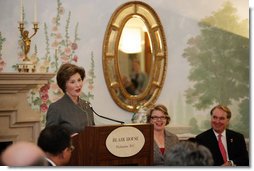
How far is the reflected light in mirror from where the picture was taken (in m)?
3.73

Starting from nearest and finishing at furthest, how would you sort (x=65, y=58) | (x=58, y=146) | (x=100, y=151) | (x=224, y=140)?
(x=58, y=146)
(x=100, y=151)
(x=65, y=58)
(x=224, y=140)

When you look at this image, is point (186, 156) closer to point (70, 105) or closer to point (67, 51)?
point (70, 105)

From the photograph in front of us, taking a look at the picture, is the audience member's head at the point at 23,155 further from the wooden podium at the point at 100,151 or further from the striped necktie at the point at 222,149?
the striped necktie at the point at 222,149

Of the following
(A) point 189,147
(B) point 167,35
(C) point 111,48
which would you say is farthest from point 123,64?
(A) point 189,147

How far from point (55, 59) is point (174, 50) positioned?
81cm

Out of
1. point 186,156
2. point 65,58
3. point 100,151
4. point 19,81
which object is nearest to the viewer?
point 186,156

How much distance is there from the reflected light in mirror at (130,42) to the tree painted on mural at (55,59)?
8.7 inches

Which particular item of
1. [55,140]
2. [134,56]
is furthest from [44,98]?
[134,56]

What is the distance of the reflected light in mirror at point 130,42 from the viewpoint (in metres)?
3.73

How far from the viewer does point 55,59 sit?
366 centimetres

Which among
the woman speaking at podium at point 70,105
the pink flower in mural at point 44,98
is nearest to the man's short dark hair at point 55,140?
the woman speaking at podium at point 70,105

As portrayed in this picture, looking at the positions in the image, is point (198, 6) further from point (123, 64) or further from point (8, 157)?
point (8, 157)

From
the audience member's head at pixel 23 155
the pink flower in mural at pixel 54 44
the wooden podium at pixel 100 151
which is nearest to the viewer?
the audience member's head at pixel 23 155

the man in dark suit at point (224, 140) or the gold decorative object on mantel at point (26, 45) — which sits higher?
the gold decorative object on mantel at point (26, 45)
